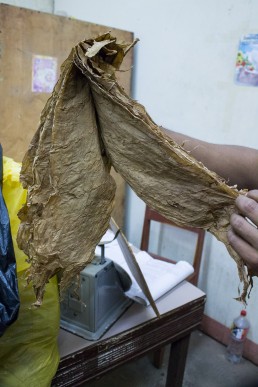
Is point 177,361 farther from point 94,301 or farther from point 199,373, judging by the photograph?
point 199,373

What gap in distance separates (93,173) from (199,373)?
6.04ft

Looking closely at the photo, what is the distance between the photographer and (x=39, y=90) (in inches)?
82.1

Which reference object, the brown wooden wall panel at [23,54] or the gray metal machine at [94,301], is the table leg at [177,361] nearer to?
the gray metal machine at [94,301]

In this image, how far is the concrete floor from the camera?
191 centimetres

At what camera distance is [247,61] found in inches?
71.1

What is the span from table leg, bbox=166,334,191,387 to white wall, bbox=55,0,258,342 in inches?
29.9

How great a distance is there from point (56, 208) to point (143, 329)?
2.53 feet

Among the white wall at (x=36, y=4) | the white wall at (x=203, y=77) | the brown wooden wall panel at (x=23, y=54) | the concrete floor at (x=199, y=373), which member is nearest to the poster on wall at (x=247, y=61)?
the white wall at (x=203, y=77)

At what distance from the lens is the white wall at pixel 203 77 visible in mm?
1871

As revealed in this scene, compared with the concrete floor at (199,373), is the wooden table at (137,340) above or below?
above

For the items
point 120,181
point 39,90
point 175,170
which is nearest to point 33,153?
point 175,170

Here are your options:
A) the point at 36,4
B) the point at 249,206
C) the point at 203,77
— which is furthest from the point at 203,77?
the point at 36,4

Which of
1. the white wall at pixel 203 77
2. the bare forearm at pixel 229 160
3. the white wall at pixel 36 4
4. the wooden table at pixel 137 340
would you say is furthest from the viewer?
the white wall at pixel 36 4

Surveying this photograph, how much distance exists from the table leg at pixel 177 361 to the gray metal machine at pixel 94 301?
0.34 meters
